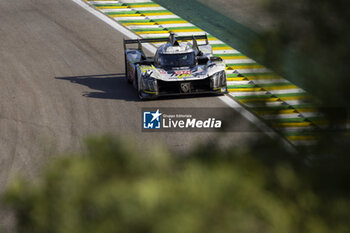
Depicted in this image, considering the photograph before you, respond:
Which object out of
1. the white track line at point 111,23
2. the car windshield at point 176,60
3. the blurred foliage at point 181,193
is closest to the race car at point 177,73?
the car windshield at point 176,60

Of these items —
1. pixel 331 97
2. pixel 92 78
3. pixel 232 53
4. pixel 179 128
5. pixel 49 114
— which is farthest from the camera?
pixel 232 53

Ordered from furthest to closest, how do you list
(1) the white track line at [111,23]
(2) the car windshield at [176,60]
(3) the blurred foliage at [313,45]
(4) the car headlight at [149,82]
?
(1) the white track line at [111,23] → (2) the car windshield at [176,60] → (4) the car headlight at [149,82] → (3) the blurred foliage at [313,45]

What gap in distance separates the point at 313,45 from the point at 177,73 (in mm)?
11127

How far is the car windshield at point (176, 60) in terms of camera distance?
603 inches

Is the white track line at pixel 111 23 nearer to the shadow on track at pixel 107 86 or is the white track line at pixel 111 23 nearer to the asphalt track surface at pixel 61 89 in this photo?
the asphalt track surface at pixel 61 89

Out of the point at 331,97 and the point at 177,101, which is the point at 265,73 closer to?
the point at 331,97

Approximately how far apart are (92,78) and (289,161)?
14.1 metres

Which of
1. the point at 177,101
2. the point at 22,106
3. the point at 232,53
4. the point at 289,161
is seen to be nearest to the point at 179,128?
the point at 177,101

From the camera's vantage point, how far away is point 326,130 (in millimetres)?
3709

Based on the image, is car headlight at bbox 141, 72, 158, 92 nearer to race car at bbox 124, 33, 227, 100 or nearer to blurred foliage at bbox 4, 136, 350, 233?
race car at bbox 124, 33, 227, 100

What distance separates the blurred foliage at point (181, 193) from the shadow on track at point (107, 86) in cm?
1189

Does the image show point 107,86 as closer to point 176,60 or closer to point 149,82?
point 149,82

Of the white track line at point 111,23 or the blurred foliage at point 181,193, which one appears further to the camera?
the white track line at point 111,23

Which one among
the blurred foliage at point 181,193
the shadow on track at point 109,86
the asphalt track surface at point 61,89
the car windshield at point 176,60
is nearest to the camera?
the blurred foliage at point 181,193
